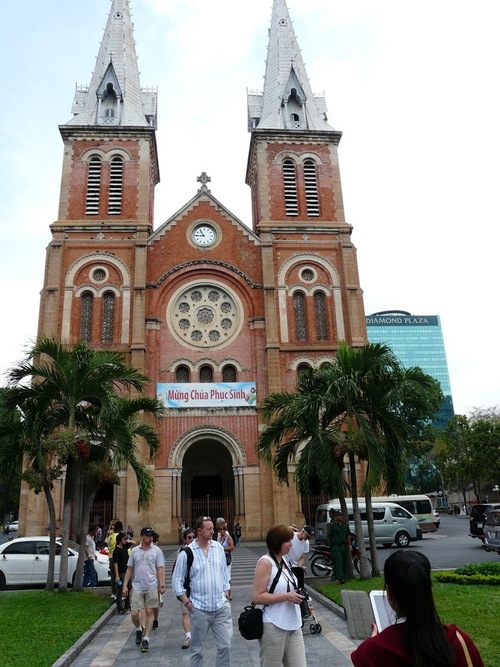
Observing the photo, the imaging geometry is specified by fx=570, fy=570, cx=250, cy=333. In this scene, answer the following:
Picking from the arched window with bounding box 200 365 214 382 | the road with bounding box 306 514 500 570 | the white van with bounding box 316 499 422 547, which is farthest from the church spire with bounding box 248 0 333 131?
the road with bounding box 306 514 500 570

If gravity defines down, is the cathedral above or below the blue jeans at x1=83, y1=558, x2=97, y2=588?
above

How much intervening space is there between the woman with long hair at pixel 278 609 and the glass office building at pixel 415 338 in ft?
403

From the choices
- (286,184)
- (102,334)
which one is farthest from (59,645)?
(286,184)

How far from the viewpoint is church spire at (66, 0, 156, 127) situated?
123 ft

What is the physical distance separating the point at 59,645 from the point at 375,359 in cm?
963

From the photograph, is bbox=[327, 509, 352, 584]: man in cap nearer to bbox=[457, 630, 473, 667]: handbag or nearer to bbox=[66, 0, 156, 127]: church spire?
bbox=[457, 630, 473, 667]: handbag

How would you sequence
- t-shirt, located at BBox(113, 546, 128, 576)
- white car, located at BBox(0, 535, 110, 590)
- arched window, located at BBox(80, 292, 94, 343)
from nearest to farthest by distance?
t-shirt, located at BBox(113, 546, 128, 576), white car, located at BBox(0, 535, 110, 590), arched window, located at BBox(80, 292, 94, 343)

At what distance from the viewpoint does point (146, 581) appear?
9.15m

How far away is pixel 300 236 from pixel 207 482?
1559 centimetres

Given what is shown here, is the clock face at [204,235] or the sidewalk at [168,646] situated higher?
the clock face at [204,235]

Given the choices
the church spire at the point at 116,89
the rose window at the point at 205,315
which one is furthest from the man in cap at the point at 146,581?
the church spire at the point at 116,89

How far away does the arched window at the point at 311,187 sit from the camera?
35844mm

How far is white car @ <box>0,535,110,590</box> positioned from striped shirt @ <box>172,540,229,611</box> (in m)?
10.2

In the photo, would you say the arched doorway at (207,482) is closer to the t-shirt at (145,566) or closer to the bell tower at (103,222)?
the bell tower at (103,222)
